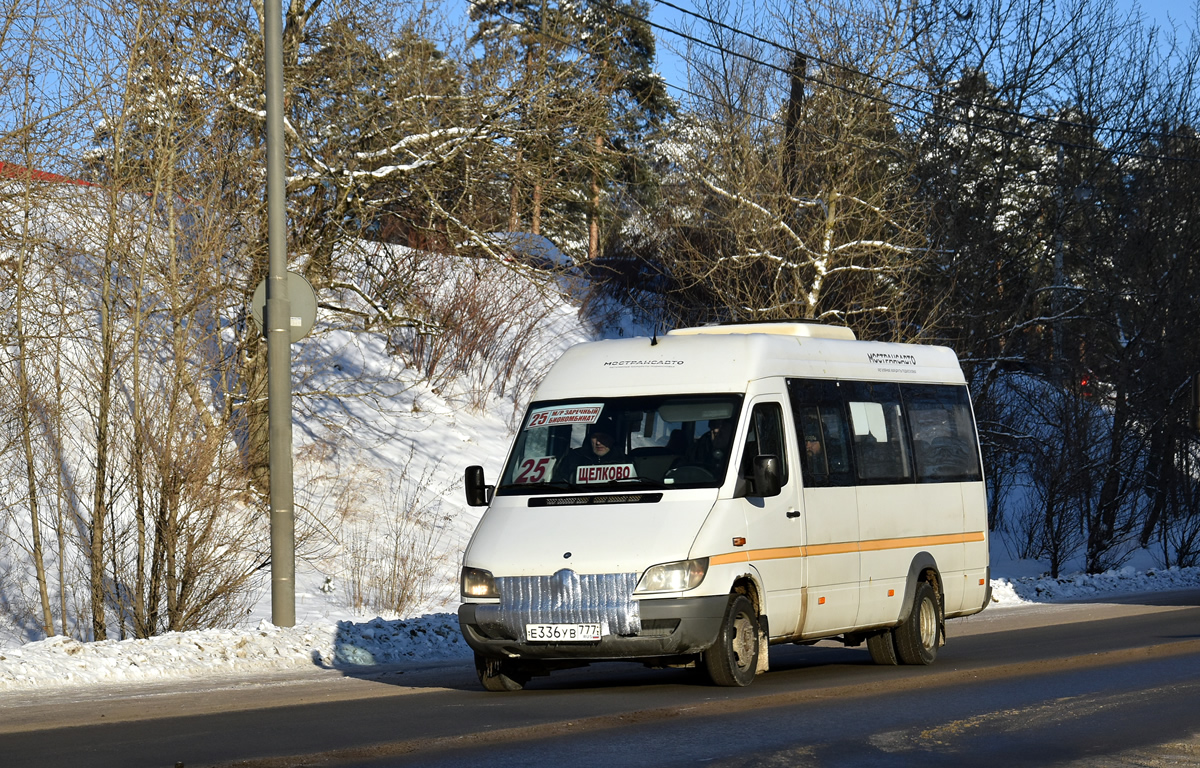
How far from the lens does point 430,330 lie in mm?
25469

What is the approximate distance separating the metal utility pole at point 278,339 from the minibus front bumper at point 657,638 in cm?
444

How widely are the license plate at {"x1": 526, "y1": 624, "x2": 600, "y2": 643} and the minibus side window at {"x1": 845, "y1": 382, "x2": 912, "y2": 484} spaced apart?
131 inches

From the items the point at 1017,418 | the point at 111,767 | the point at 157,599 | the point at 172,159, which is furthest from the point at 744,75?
the point at 111,767

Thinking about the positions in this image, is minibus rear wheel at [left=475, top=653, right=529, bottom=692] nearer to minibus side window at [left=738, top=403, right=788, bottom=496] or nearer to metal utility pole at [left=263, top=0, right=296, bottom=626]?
minibus side window at [left=738, top=403, right=788, bottom=496]

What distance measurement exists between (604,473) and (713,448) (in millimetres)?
811

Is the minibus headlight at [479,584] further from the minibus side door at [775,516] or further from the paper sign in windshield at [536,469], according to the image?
the minibus side door at [775,516]

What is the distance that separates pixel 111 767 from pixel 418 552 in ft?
49.9

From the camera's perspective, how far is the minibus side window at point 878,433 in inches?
489

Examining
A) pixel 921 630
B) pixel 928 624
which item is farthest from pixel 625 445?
pixel 928 624

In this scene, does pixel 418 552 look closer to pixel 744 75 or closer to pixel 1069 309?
pixel 744 75

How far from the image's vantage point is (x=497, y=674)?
424 inches

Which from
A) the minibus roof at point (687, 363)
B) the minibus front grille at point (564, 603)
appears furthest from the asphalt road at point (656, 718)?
the minibus roof at point (687, 363)

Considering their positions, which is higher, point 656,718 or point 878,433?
point 878,433

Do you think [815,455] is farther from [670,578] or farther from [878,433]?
[670,578]
